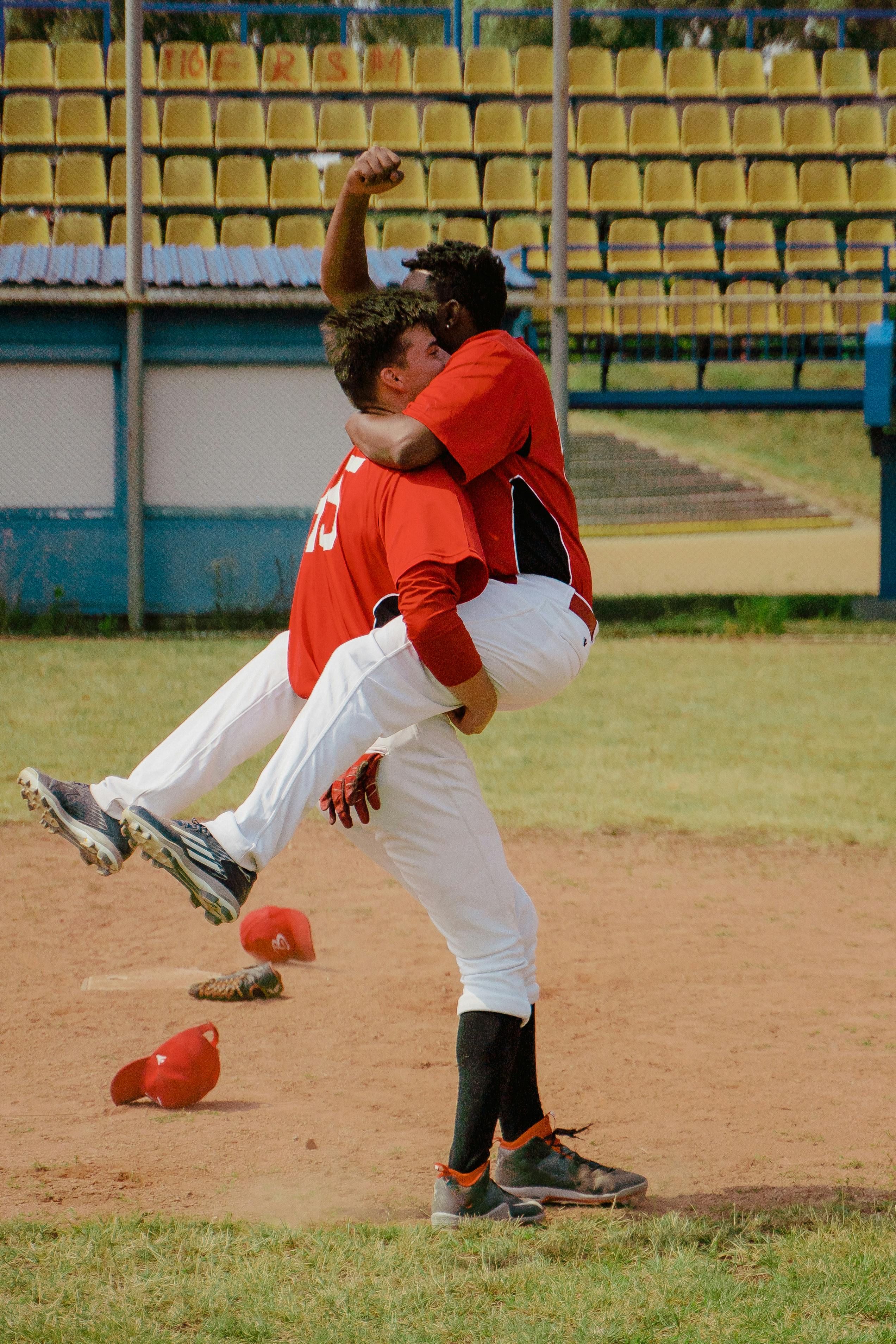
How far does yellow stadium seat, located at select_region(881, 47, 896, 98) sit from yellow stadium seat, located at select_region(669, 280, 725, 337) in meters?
4.88

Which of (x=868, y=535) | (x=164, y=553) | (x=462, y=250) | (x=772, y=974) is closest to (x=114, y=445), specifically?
(x=164, y=553)

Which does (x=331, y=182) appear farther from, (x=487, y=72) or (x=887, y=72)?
(x=887, y=72)

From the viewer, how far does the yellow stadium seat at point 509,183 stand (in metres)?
16.6

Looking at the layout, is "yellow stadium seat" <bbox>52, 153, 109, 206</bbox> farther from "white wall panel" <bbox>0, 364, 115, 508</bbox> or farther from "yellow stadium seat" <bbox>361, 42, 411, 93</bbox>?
"white wall panel" <bbox>0, 364, 115, 508</bbox>

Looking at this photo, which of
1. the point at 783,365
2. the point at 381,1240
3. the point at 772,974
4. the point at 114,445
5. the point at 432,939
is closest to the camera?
the point at 381,1240

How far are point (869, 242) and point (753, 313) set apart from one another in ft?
5.63

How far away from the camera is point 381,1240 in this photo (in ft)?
8.80

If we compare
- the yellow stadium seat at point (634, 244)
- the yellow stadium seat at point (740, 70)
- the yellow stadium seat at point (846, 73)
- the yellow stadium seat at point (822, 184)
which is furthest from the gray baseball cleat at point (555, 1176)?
the yellow stadium seat at point (846, 73)

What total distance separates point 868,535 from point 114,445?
15749mm

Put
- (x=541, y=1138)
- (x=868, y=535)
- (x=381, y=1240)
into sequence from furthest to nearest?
1. (x=868, y=535)
2. (x=541, y=1138)
3. (x=381, y=1240)

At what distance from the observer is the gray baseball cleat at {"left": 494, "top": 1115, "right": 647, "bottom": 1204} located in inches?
116

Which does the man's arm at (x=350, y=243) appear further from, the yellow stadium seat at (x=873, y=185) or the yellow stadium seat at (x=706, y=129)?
the yellow stadium seat at (x=873, y=185)

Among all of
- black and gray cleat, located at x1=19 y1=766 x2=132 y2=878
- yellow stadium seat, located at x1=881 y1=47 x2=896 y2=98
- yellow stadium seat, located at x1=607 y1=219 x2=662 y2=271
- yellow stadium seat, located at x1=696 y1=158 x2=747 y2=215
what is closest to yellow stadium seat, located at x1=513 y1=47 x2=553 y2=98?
yellow stadium seat, located at x1=607 y1=219 x2=662 y2=271

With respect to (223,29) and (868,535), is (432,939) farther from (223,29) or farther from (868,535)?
(223,29)
